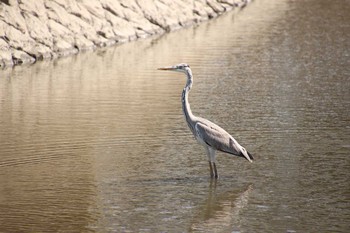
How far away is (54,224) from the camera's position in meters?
15.3

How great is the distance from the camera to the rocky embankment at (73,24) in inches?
1237

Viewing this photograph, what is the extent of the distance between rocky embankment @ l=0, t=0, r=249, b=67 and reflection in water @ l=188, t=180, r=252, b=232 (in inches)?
579

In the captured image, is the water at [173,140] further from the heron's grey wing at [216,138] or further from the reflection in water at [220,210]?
the heron's grey wing at [216,138]

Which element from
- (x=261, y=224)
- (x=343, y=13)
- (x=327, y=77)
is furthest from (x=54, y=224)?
(x=343, y=13)

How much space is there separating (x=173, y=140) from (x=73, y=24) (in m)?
13.7

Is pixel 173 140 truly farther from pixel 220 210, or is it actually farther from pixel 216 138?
pixel 220 210

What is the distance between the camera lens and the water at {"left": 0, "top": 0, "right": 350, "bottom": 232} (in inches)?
626

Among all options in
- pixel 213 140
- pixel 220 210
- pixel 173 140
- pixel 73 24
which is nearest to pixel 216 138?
pixel 213 140

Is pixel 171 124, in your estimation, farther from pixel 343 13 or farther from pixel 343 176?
pixel 343 13

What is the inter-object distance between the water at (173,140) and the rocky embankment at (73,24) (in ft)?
2.69

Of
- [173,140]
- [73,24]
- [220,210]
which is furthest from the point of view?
[73,24]

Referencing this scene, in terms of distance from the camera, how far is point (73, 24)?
1326 inches

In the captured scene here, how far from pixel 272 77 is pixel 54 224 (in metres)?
14.3

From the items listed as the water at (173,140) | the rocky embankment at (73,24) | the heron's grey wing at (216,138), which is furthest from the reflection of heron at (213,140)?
the rocky embankment at (73,24)
